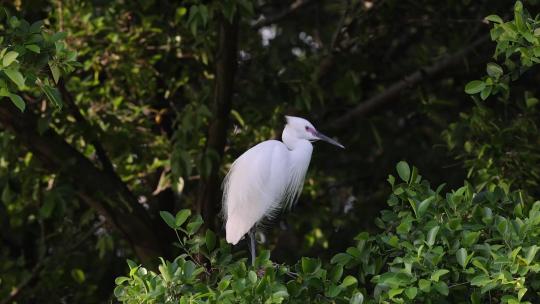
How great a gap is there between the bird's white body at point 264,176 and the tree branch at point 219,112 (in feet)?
→ 1.36

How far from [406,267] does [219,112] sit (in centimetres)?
183

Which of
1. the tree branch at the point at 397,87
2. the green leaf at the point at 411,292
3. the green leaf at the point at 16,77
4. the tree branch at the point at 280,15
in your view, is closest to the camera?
the green leaf at the point at 411,292

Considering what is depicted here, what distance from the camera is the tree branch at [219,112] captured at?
170 inches

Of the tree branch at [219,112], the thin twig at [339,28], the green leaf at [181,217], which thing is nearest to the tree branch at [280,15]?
the thin twig at [339,28]

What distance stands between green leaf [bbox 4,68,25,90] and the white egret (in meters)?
1.28

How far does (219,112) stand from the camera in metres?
4.40

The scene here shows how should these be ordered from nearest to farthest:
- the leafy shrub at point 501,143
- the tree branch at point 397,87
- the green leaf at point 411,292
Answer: the green leaf at point 411,292 < the leafy shrub at point 501,143 < the tree branch at point 397,87

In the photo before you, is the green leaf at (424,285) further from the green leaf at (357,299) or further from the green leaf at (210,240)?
the green leaf at (210,240)

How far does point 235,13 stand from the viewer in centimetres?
418

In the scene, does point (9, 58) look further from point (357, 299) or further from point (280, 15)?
point (280, 15)

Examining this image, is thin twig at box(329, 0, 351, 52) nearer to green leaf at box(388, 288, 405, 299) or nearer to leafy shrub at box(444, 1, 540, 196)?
leafy shrub at box(444, 1, 540, 196)

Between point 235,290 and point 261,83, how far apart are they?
7.09 ft

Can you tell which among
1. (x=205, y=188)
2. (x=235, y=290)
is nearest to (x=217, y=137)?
(x=205, y=188)

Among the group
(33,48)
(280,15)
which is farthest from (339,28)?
(33,48)
